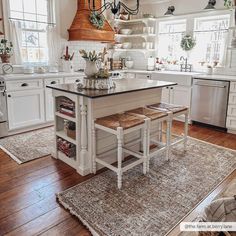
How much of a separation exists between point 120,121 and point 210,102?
2.45 metres

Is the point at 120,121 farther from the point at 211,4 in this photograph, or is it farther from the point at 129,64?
the point at 129,64

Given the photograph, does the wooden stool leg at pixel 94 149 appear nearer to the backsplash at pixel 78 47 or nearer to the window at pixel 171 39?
the backsplash at pixel 78 47

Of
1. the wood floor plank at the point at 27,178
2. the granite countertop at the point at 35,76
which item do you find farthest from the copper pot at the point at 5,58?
the wood floor plank at the point at 27,178

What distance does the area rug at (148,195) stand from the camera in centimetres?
200

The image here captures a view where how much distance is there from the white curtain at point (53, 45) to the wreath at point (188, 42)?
2637mm

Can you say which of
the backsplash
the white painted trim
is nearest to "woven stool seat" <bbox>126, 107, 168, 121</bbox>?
the white painted trim

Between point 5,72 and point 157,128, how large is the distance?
2725 mm

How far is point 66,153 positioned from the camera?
306 centimetres

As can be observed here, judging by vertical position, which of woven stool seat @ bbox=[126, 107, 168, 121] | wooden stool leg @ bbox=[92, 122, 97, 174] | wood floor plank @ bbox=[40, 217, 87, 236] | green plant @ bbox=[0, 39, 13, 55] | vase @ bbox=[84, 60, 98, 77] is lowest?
wood floor plank @ bbox=[40, 217, 87, 236]

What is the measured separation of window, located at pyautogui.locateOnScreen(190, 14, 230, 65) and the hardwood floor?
3216 millimetres

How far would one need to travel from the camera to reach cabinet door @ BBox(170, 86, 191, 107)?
4.75 meters

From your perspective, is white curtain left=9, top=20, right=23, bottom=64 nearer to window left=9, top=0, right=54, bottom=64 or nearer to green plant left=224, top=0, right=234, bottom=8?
window left=9, top=0, right=54, bottom=64

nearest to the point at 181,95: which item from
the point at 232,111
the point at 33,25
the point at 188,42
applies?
the point at 232,111

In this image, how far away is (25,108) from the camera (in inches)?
163
